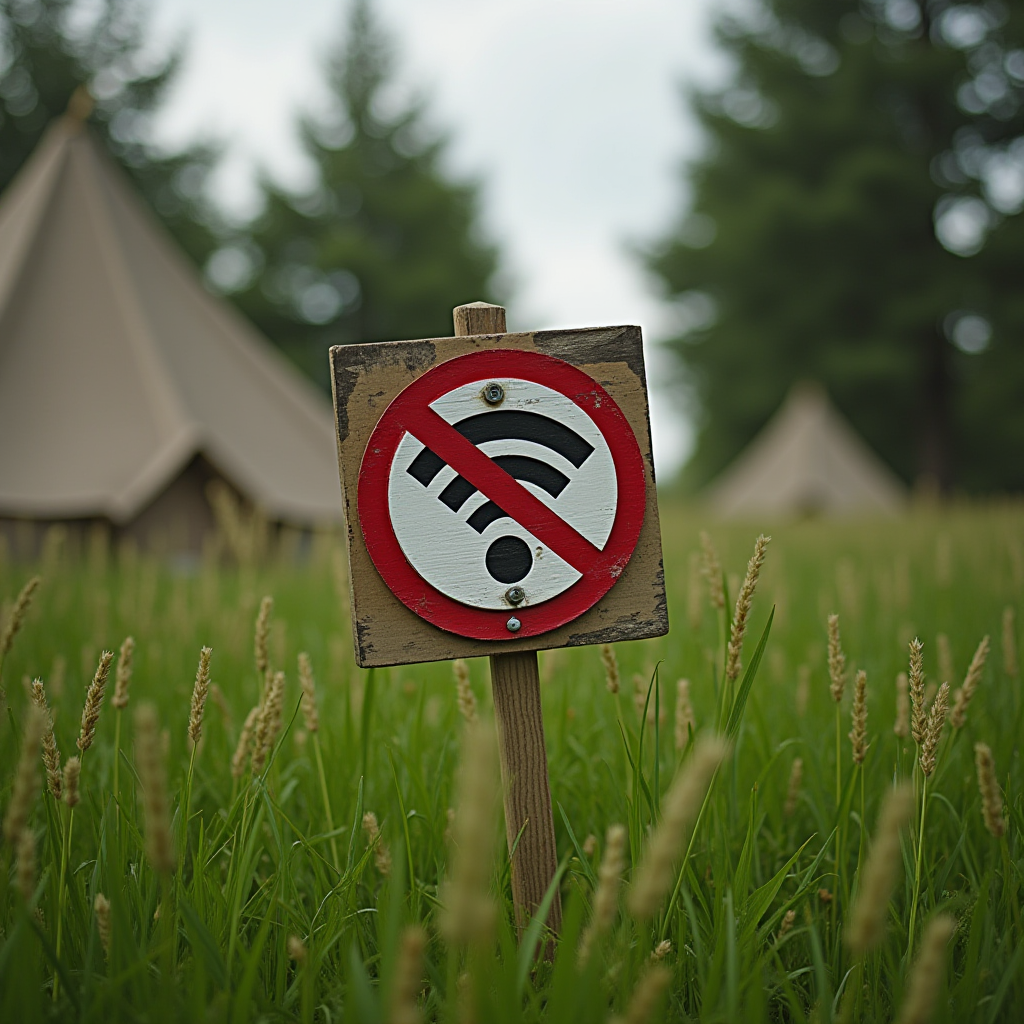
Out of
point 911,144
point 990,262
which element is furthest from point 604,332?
point 911,144

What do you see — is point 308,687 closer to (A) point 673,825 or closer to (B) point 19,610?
(B) point 19,610

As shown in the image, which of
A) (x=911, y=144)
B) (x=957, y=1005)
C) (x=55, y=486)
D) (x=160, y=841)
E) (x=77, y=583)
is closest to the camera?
(x=160, y=841)

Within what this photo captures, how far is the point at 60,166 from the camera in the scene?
5.54 meters

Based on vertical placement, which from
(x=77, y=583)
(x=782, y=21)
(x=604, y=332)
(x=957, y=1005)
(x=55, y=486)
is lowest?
(x=957, y=1005)

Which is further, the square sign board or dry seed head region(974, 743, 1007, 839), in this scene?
the square sign board

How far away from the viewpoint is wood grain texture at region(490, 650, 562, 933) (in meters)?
0.92

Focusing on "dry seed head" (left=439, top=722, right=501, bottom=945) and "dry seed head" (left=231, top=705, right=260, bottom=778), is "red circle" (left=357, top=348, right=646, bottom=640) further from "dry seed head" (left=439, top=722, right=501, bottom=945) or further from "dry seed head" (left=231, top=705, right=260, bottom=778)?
"dry seed head" (left=439, top=722, right=501, bottom=945)

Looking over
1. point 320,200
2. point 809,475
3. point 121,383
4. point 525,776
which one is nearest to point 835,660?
point 525,776

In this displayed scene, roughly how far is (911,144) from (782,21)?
2699 millimetres

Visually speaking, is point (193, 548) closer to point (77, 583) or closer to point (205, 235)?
point (77, 583)

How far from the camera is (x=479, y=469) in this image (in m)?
0.92

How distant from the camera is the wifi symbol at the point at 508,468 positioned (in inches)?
36.0

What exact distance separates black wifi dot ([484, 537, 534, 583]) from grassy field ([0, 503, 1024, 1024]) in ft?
0.64

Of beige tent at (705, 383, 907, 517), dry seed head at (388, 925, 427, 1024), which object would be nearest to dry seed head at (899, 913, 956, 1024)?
dry seed head at (388, 925, 427, 1024)
